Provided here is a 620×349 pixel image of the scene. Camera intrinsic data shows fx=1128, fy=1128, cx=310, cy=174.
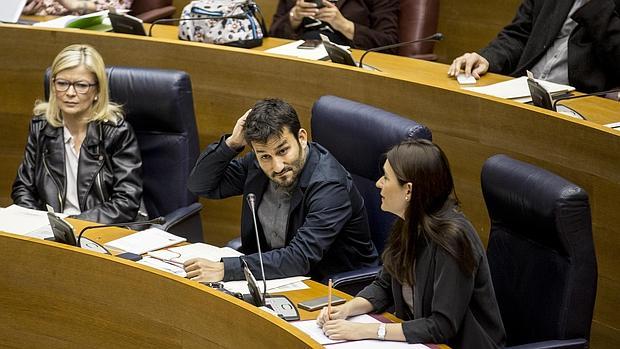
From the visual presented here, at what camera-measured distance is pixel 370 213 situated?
3082mm

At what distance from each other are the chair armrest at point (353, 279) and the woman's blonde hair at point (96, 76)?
3.53ft

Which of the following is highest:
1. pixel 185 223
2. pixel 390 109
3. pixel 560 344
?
pixel 390 109

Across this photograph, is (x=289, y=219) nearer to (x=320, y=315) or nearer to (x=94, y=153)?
(x=320, y=315)

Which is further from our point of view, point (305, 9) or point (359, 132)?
point (305, 9)

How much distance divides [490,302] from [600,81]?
152cm

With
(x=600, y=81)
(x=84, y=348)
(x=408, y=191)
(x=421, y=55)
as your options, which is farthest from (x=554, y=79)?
(x=84, y=348)

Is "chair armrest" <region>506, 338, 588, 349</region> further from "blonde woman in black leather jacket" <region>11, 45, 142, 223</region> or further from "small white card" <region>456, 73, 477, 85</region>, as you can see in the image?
"blonde woman in black leather jacket" <region>11, 45, 142, 223</region>

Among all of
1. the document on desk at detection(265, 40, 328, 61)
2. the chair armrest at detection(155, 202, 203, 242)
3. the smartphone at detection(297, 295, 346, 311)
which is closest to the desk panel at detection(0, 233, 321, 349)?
the smartphone at detection(297, 295, 346, 311)

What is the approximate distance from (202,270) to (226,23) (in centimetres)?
166

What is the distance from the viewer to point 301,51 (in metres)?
4.05

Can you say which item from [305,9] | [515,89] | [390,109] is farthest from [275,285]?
[305,9]

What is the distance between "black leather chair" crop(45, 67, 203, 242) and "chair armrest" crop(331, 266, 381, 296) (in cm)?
79

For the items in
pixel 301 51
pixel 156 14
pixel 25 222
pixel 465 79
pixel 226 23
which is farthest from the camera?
pixel 156 14

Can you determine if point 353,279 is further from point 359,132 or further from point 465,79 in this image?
point 465,79
